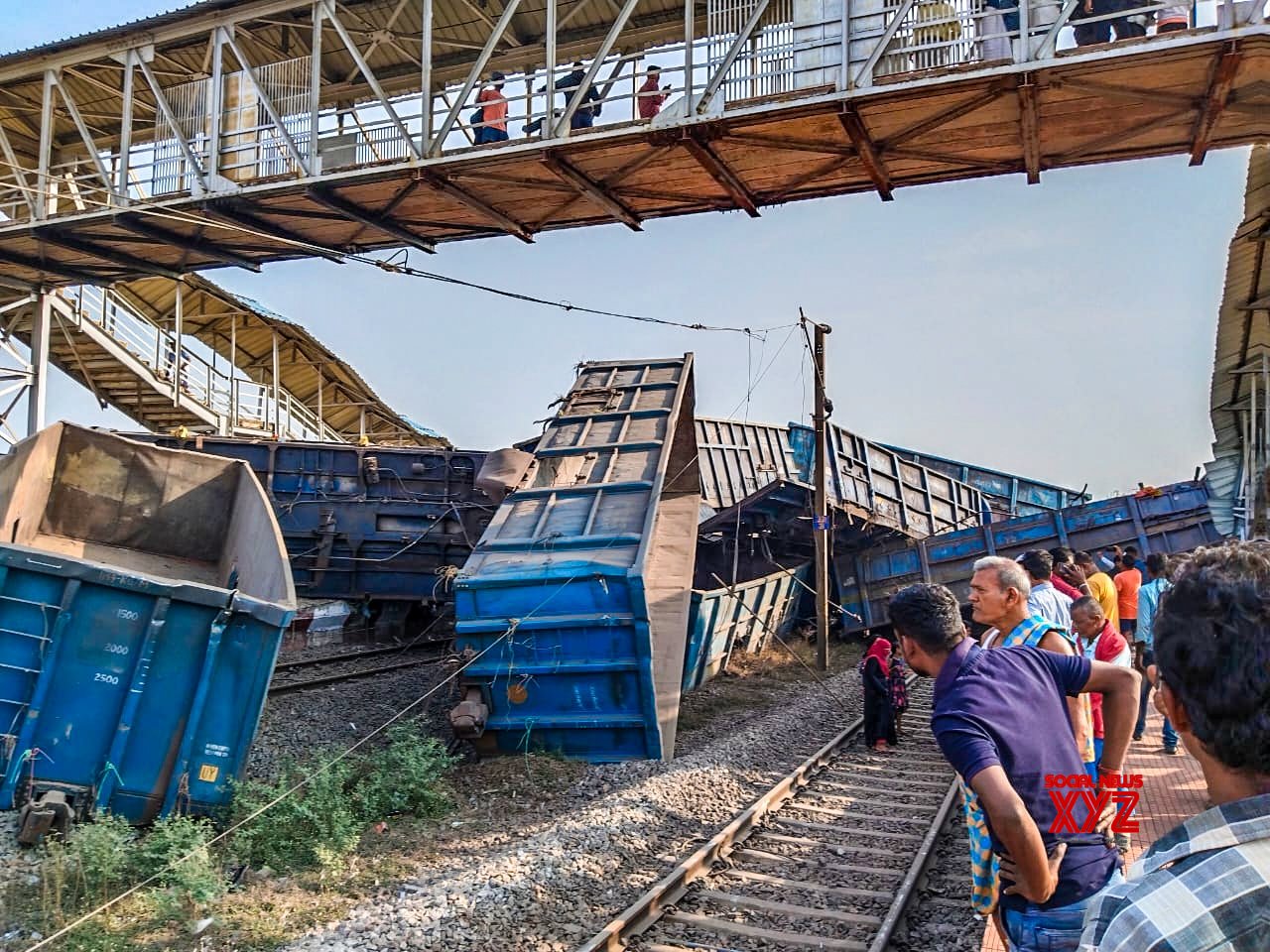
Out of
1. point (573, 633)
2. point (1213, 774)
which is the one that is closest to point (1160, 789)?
point (573, 633)

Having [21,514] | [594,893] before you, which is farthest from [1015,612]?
[21,514]

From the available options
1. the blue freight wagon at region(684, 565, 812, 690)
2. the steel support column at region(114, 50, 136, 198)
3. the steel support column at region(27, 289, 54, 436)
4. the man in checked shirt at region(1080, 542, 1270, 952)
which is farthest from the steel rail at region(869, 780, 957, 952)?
the steel support column at region(27, 289, 54, 436)

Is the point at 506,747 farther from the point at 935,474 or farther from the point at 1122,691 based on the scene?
the point at 935,474

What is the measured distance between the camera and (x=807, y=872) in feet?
19.2

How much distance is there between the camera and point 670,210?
468 inches

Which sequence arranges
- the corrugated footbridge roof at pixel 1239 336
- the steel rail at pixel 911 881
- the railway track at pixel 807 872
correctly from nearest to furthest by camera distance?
1. the steel rail at pixel 911 881
2. the railway track at pixel 807 872
3. the corrugated footbridge roof at pixel 1239 336

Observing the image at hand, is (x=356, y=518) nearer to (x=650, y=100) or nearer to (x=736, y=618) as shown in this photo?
(x=736, y=618)

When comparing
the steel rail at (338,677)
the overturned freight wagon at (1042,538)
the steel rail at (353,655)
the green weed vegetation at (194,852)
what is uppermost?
the overturned freight wagon at (1042,538)

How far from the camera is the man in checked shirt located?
3.89 feet

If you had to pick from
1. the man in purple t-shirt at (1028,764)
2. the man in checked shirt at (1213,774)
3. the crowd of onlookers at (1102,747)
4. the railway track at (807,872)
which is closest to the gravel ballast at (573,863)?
the railway track at (807,872)

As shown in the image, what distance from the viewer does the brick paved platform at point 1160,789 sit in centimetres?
589

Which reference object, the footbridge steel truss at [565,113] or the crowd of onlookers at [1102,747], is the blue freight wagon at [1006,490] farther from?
the crowd of onlookers at [1102,747]

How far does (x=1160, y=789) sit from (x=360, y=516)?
10799mm

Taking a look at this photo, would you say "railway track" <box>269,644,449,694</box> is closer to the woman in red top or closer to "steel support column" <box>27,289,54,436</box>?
the woman in red top
